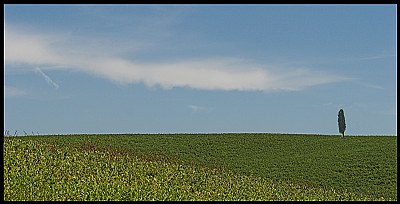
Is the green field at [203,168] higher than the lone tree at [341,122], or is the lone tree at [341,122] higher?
the lone tree at [341,122]

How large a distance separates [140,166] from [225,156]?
12721 mm

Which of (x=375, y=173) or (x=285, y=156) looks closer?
(x=375, y=173)

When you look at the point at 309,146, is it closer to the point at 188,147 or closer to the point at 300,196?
the point at 188,147

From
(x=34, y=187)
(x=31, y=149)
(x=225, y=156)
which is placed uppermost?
(x=225, y=156)

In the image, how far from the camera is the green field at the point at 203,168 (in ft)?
61.0

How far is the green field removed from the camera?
18.6 metres

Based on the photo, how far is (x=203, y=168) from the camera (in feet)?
91.9

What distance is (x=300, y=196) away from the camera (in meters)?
23.1

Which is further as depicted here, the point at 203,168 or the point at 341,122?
the point at 341,122

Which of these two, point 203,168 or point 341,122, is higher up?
point 341,122

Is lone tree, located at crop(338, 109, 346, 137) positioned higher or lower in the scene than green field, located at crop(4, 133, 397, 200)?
higher

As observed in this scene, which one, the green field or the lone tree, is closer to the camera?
the green field

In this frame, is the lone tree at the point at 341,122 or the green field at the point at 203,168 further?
the lone tree at the point at 341,122

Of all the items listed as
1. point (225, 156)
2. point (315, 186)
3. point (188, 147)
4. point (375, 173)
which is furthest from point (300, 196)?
point (188, 147)
